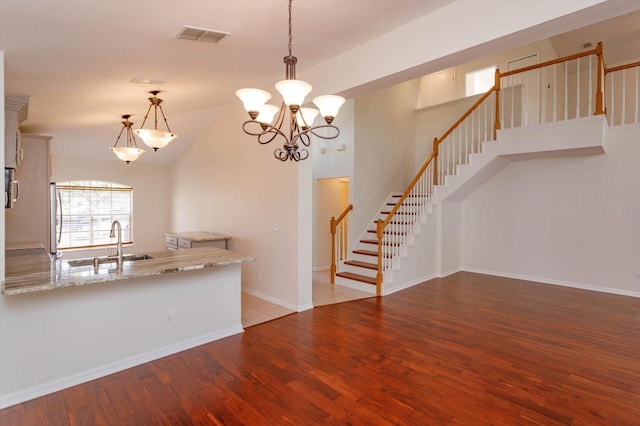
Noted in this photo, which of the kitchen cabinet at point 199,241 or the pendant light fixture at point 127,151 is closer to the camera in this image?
the pendant light fixture at point 127,151

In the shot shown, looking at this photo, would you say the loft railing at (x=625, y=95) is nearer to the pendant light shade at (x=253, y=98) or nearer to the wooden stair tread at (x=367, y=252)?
the wooden stair tread at (x=367, y=252)

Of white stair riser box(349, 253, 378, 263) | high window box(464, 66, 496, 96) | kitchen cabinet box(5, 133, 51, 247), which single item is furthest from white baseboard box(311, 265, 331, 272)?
high window box(464, 66, 496, 96)

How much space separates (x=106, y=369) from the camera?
285 centimetres

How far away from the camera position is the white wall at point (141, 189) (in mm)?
7019

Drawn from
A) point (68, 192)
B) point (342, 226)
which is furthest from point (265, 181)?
point (68, 192)

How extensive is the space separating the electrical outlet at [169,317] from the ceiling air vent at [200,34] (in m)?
2.49

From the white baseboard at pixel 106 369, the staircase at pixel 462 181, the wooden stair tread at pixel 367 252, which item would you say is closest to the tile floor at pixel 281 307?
the staircase at pixel 462 181

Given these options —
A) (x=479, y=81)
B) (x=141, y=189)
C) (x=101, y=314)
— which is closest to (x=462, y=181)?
(x=479, y=81)

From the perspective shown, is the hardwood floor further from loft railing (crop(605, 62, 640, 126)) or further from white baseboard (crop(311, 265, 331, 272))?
loft railing (crop(605, 62, 640, 126))

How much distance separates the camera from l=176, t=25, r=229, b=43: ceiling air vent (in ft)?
8.20

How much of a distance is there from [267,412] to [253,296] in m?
2.97

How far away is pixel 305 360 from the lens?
10.1 feet

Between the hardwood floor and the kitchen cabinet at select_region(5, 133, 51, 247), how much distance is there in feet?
9.48

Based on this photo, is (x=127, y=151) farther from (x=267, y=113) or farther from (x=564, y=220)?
(x=564, y=220)
